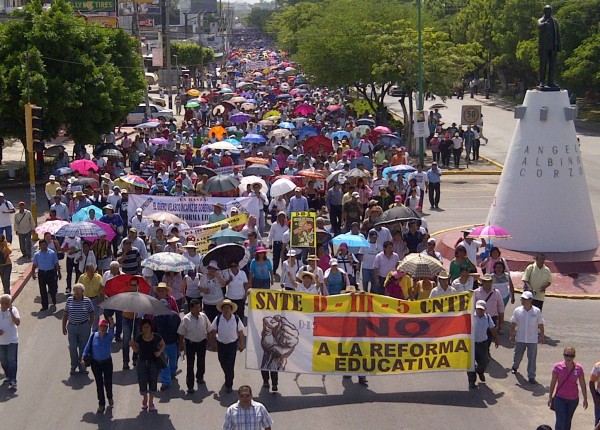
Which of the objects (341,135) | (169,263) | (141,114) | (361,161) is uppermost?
(169,263)

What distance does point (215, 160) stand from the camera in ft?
95.3

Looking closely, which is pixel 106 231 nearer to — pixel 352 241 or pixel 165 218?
pixel 165 218

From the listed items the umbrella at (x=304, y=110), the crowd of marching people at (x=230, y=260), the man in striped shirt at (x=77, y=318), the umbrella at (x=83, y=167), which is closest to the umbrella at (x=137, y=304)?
the crowd of marching people at (x=230, y=260)

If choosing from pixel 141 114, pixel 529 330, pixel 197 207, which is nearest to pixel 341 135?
pixel 197 207

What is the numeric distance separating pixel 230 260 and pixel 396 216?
3932 millimetres

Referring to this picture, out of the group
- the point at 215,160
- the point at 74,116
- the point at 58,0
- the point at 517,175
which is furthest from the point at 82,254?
the point at 58,0

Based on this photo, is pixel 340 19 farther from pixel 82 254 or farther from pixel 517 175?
pixel 82 254

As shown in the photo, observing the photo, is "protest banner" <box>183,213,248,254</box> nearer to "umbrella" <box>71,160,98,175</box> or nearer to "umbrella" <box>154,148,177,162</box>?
"umbrella" <box>71,160,98,175</box>

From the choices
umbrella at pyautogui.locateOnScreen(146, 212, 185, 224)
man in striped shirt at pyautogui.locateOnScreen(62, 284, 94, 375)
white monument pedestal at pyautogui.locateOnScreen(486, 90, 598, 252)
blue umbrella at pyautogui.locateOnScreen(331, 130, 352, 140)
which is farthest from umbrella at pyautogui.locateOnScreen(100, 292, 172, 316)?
blue umbrella at pyautogui.locateOnScreen(331, 130, 352, 140)

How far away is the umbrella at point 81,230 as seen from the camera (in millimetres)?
16656

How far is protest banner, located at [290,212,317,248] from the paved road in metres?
3.48

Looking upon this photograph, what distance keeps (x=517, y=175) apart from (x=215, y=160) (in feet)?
35.9

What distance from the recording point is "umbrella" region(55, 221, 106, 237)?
16.7 meters

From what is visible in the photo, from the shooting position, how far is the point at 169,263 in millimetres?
14625
